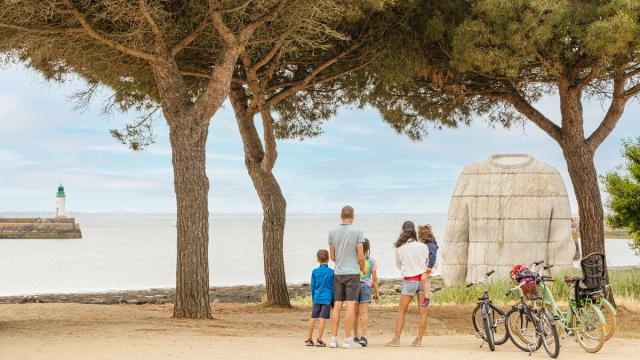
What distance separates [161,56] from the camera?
13672 mm

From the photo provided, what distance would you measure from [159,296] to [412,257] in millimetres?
19154

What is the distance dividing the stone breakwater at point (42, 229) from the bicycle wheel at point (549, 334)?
78.8 meters

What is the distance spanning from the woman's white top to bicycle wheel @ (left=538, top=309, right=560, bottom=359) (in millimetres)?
1466

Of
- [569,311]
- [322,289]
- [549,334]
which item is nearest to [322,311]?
[322,289]

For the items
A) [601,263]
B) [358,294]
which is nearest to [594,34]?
[601,263]

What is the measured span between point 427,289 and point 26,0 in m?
7.21

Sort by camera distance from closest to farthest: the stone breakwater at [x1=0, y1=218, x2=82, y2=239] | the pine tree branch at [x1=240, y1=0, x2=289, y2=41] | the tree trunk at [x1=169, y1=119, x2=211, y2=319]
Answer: the tree trunk at [x1=169, y1=119, x2=211, y2=319] → the pine tree branch at [x1=240, y1=0, x2=289, y2=41] → the stone breakwater at [x1=0, y1=218, x2=82, y2=239]

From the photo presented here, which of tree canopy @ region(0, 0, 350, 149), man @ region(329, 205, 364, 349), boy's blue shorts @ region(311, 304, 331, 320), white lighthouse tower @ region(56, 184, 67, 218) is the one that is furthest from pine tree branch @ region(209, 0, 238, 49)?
white lighthouse tower @ region(56, 184, 67, 218)

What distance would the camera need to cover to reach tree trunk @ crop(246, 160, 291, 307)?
1756 cm

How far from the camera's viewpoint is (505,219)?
2017cm

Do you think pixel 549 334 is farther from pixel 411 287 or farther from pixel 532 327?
pixel 411 287

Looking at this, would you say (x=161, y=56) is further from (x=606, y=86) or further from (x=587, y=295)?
(x=606, y=86)

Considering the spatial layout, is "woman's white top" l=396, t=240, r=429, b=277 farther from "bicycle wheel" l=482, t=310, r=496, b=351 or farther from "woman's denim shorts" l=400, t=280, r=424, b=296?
"bicycle wheel" l=482, t=310, r=496, b=351

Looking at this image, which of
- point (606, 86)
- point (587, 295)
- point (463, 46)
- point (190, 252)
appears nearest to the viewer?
point (587, 295)
